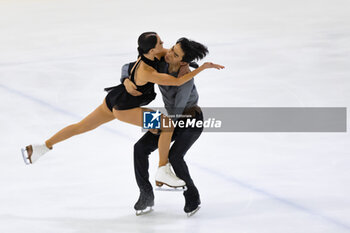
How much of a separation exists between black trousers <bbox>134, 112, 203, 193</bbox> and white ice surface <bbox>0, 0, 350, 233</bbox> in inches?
11.6

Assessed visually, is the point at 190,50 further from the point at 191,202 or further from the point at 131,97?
the point at 191,202

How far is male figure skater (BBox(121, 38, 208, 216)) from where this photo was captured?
15.0ft

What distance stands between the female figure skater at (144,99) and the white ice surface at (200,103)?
45 centimetres

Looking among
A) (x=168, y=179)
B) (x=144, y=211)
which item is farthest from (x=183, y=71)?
(x=144, y=211)

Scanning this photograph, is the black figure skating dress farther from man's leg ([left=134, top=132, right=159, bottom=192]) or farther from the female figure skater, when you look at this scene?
man's leg ([left=134, top=132, right=159, bottom=192])

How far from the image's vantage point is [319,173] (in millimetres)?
5605

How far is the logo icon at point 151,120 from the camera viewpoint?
4621 mm

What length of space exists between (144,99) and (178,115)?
25 centimetres

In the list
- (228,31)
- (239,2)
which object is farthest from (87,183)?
(239,2)

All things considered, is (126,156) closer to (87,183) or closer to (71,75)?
(87,183)

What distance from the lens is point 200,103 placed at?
7.60 metres

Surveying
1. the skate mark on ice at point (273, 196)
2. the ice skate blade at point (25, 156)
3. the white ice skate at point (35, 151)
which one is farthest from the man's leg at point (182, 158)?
the ice skate blade at point (25, 156)

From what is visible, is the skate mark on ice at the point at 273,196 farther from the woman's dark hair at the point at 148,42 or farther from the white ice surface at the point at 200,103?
the woman's dark hair at the point at 148,42

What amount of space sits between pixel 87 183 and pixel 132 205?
1.89 feet
